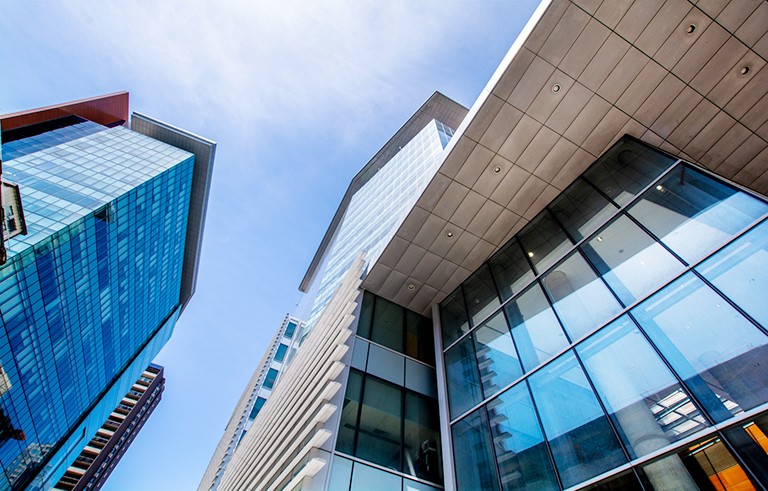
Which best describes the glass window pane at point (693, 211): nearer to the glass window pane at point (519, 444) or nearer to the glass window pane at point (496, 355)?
the glass window pane at point (496, 355)

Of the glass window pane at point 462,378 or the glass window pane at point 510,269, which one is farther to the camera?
the glass window pane at point 510,269

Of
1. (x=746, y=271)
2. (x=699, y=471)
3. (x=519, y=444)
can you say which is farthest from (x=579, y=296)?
(x=699, y=471)

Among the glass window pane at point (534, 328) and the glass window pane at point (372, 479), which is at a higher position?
the glass window pane at point (534, 328)

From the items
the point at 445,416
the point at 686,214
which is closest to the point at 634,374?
the point at 686,214

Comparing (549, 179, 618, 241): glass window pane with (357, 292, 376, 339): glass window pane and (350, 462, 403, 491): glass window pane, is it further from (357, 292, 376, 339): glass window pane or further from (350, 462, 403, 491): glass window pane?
(350, 462, 403, 491): glass window pane

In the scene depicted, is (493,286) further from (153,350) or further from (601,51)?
(153,350)

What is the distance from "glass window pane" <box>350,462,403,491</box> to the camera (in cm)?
905

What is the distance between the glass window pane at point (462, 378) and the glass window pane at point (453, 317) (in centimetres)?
58

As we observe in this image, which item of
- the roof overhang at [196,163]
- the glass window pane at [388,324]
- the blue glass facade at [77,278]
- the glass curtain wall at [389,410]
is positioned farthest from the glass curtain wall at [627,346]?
the roof overhang at [196,163]

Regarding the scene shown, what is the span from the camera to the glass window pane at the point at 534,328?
31.7 ft

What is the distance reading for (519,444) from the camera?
8.76m

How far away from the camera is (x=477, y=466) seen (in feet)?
31.2

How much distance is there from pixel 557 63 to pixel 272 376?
153 ft

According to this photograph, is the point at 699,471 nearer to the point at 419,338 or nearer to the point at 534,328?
the point at 534,328
